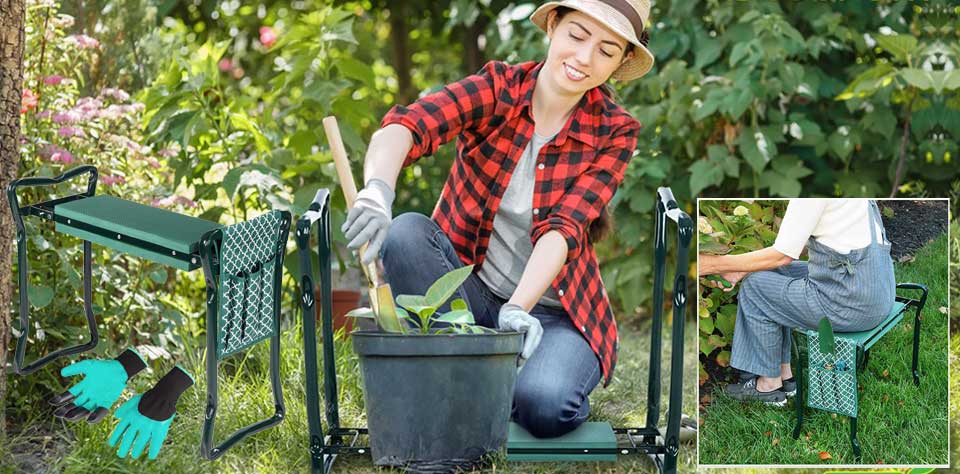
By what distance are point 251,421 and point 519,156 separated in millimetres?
808

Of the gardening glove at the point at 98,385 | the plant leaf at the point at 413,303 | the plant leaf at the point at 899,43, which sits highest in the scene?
the plant leaf at the point at 899,43

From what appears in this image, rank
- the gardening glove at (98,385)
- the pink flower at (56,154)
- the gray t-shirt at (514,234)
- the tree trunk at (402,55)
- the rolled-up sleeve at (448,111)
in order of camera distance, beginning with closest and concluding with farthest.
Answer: the gardening glove at (98,385) < the rolled-up sleeve at (448,111) < the gray t-shirt at (514,234) < the pink flower at (56,154) < the tree trunk at (402,55)

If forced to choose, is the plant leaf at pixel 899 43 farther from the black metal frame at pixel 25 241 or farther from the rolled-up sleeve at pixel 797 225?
the black metal frame at pixel 25 241

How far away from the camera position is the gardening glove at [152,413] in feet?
6.01

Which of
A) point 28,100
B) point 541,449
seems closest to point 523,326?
point 541,449

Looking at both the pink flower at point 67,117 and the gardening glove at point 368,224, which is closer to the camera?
the gardening glove at point 368,224

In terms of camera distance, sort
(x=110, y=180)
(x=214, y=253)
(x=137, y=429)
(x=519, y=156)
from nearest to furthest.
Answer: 1. (x=214, y=253)
2. (x=137, y=429)
3. (x=519, y=156)
4. (x=110, y=180)

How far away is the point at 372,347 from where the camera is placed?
1845 mm

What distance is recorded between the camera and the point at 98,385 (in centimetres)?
194

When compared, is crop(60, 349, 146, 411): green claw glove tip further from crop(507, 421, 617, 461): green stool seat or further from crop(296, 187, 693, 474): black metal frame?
crop(507, 421, 617, 461): green stool seat

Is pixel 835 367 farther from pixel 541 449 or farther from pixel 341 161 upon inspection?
pixel 341 161

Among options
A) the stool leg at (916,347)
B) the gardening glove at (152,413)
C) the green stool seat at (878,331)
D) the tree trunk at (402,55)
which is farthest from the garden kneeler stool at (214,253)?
the tree trunk at (402,55)

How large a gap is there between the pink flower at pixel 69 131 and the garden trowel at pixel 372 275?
813 mm

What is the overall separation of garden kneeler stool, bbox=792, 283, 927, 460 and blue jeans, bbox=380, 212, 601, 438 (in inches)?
17.0
